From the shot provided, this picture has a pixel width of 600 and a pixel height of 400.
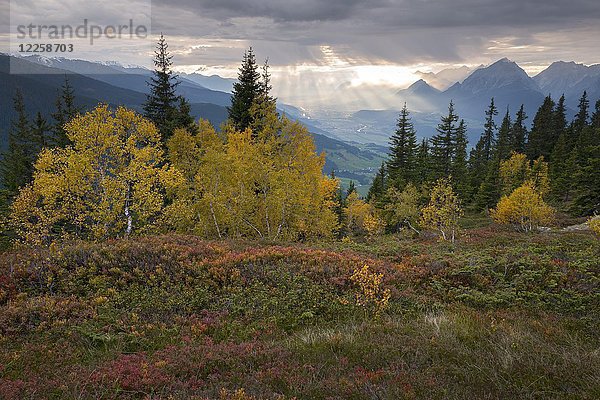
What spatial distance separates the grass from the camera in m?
7.03

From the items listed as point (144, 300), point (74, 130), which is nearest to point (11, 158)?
point (74, 130)

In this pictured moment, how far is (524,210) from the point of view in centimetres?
3612

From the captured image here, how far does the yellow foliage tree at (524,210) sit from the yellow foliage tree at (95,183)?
33.3 m

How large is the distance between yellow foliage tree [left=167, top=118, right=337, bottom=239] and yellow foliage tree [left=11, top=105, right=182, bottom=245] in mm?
2556

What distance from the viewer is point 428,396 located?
20.9 feet

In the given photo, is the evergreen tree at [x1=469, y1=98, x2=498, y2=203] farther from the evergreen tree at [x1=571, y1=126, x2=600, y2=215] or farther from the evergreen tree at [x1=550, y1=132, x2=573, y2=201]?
the evergreen tree at [x1=571, y1=126, x2=600, y2=215]

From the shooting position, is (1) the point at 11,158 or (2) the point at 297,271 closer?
(2) the point at 297,271

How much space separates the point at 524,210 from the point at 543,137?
54314mm

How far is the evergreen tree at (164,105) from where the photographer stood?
36.4m

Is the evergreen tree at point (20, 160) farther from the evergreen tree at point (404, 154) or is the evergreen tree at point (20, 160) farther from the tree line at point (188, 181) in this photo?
the evergreen tree at point (404, 154)

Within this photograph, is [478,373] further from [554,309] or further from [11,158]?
[11,158]

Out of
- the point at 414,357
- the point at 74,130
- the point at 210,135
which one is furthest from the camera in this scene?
the point at 210,135

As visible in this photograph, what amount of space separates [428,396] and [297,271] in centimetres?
815

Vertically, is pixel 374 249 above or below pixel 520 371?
below
